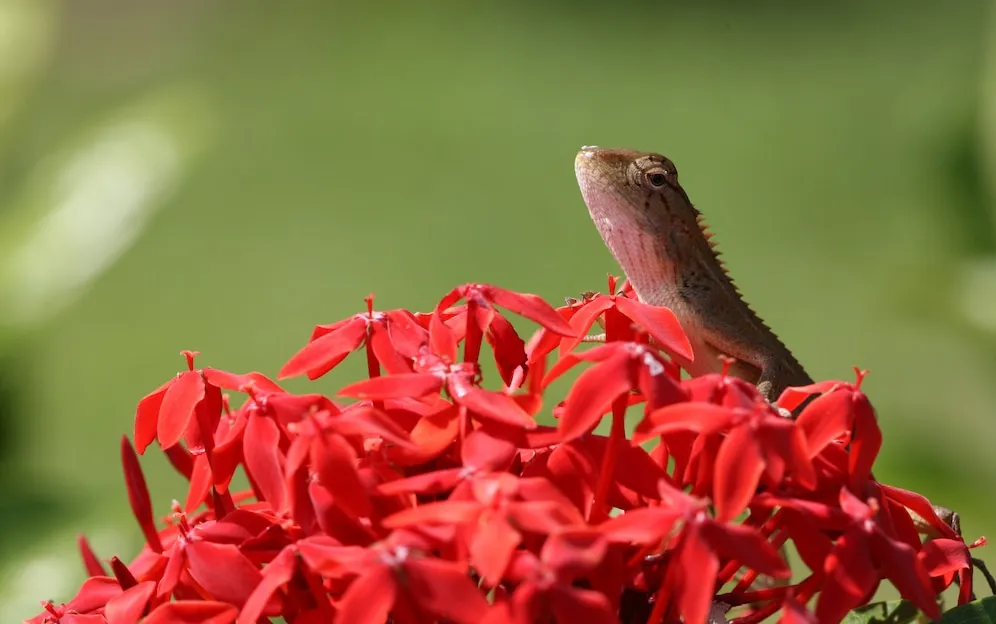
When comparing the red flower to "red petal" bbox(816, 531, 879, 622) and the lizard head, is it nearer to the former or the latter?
"red petal" bbox(816, 531, 879, 622)

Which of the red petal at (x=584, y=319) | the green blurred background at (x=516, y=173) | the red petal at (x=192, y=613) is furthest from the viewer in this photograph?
the green blurred background at (x=516, y=173)

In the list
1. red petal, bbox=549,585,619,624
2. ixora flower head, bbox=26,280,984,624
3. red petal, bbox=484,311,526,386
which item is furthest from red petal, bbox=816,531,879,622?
red petal, bbox=484,311,526,386

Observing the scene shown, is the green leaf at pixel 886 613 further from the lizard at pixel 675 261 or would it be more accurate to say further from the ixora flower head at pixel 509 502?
→ the lizard at pixel 675 261

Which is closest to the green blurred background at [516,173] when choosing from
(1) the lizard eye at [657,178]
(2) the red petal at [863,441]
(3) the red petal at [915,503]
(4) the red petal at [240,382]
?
(1) the lizard eye at [657,178]

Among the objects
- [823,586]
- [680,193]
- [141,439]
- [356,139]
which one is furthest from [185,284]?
[823,586]

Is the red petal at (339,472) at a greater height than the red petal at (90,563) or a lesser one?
greater
